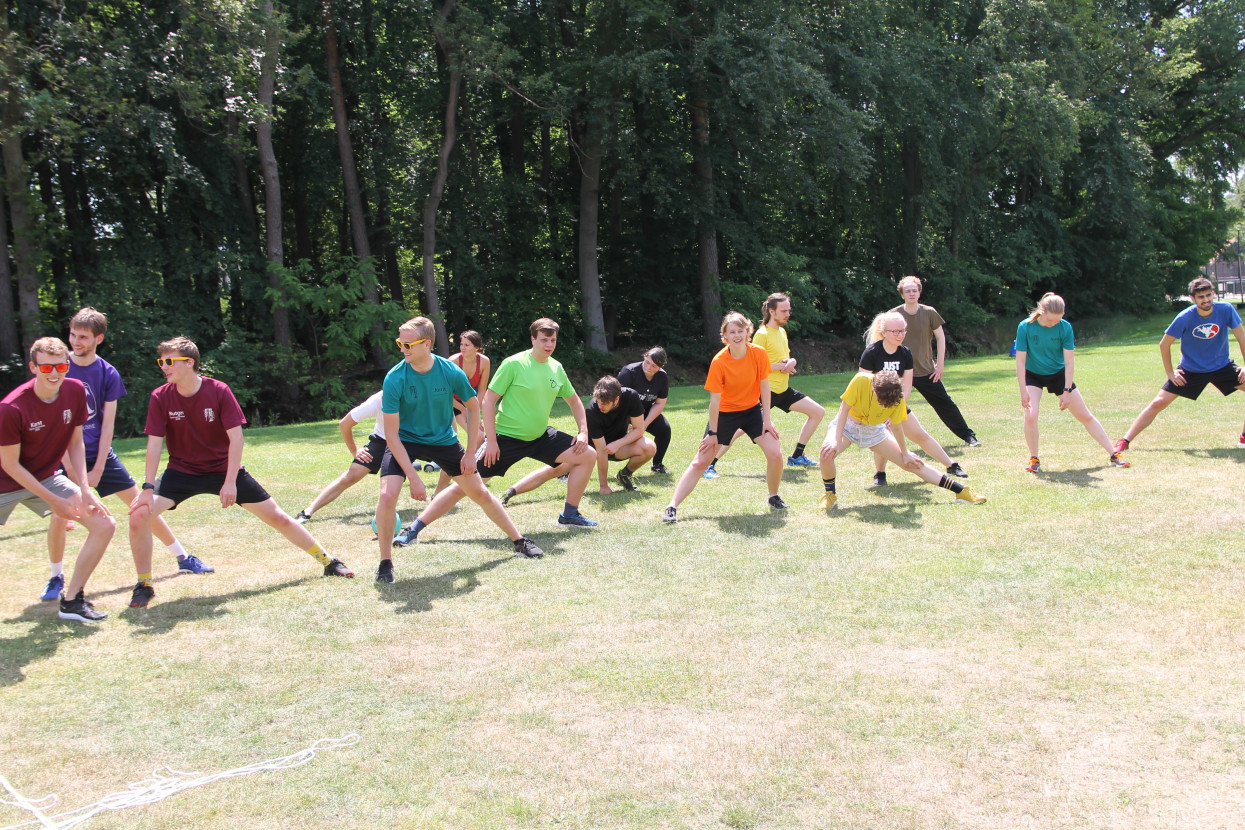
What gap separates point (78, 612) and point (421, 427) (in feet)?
8.23

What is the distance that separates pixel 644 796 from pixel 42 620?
4.56 meters

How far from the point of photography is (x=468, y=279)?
→ 27.8 meters

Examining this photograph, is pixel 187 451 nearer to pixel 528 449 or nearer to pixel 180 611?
pixel 180 611

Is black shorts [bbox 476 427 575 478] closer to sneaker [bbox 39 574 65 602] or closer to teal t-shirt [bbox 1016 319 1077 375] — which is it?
sneaker [bbox 39 574 65 602]

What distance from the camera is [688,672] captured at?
16.1 feet

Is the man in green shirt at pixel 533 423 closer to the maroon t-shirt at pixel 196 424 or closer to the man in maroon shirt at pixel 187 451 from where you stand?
the man in maroon shirt at pixel 187 451

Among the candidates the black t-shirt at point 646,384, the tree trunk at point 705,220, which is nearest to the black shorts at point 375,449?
the black t-shirt at point 646,384

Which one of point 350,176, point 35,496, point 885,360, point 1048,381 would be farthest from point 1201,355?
point 350,176

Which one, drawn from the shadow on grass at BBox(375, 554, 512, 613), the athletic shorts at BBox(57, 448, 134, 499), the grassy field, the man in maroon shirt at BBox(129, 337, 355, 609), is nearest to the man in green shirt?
the grassy field

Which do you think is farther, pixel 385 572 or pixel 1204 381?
pixel 1204 381

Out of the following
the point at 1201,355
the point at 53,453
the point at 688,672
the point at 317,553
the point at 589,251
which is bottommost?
the point at 688,672

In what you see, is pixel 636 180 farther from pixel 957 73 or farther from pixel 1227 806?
pixel 1227 806

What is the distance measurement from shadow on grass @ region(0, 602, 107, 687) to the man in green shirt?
245cm

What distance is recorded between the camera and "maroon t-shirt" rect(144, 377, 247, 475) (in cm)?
638
